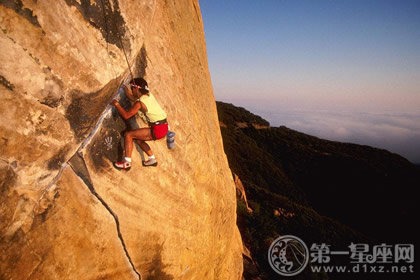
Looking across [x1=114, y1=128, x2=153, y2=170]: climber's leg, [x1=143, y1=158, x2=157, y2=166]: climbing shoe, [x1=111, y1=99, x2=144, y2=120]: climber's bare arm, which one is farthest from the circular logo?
[x1=111, y1=99, x2=144, y2=120]: climber's bare arm

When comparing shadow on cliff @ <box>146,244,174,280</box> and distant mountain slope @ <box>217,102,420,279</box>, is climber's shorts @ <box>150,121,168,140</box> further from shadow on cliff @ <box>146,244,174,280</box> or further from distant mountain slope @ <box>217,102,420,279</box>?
distant mountain slope @ <box>217,102,420,279</box>

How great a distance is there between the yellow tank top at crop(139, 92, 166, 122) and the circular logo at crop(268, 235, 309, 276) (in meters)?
13.2

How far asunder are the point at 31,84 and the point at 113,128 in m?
1.39

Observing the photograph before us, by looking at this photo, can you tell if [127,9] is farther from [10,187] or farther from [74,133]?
[10,187]

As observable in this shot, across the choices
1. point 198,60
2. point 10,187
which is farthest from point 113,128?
point 198,60

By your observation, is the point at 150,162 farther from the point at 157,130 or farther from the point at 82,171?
the point at 82,171

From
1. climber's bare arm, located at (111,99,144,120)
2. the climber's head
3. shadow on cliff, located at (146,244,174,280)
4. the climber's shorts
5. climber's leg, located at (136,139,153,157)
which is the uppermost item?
the climber's head

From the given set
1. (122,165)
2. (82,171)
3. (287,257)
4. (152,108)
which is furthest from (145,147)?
(287,257)

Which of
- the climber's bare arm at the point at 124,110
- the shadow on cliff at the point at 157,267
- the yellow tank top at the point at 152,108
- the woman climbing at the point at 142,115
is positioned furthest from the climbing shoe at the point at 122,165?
the shadow on cliff at the point at 157,267

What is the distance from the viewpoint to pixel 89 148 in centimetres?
360

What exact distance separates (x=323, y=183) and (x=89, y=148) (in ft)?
138

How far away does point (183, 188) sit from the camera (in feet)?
16.9

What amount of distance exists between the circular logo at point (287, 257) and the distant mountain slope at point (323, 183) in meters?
3.11

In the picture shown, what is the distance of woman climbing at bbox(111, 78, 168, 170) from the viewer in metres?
3.74
